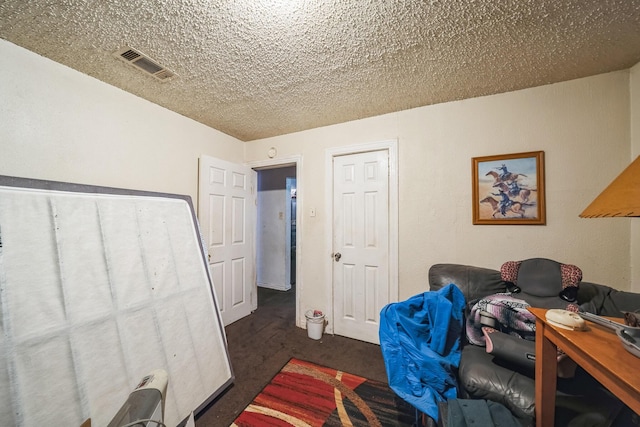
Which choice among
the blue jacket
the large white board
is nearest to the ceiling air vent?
the large white board

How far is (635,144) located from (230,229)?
372 cm

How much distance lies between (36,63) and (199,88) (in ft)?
3.17

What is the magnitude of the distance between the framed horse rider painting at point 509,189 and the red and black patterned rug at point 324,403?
5.42ft

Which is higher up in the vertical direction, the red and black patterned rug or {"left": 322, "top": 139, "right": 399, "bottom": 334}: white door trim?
{"left": 322, "top": 139, "right": 399, "bottom": 334}: white door trim

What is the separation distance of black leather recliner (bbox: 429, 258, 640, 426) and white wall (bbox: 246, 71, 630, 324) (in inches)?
15.5

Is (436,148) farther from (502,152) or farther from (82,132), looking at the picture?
(82,132)

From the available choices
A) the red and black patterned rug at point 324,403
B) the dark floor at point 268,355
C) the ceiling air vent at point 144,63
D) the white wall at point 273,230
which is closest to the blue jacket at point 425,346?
the red and black patterned rug at point 324,403

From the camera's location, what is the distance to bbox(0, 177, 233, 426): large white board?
1.03 meters

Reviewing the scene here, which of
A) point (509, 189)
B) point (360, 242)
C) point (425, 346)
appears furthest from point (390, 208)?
point (425, 346)

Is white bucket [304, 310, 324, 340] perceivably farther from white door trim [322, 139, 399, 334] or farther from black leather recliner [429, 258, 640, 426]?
black leather recliner [429, 258, 640, 426]

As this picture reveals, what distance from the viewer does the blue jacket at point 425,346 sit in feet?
4.22

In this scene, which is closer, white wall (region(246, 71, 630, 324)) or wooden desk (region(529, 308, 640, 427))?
wooden desk (region(529, 308, 640, 427))

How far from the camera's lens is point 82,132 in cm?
171

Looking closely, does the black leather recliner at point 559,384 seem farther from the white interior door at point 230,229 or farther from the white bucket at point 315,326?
the white interior door at point 230,229
